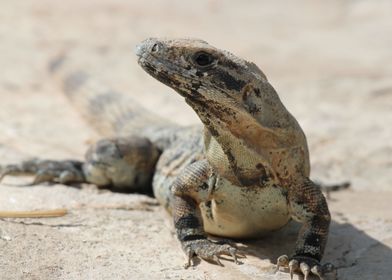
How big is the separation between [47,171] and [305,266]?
3.07m

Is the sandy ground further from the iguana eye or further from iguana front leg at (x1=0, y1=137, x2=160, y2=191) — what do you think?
the iguana eye

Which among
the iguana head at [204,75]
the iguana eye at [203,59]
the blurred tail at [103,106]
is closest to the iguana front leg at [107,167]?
the blurred tail at [103,106]

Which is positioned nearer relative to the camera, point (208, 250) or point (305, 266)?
point (305, 266)

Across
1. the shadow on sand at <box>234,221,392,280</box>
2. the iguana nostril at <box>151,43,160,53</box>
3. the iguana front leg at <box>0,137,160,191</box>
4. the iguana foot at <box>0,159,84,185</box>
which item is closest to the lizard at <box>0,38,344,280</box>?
the iguana nostril at <box>151,43,160,53</box>

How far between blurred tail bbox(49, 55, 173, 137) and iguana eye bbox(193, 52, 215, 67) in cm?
298

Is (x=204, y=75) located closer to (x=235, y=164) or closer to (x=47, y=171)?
(x=235, y=164)

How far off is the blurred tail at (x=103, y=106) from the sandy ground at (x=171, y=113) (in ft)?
0.60

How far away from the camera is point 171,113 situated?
10.7 meters

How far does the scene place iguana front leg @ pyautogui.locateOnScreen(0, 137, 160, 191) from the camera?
25.3 ft

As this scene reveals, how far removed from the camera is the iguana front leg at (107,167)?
772 cm

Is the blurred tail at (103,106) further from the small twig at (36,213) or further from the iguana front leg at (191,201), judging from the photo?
the iguana front leg at (191,201)

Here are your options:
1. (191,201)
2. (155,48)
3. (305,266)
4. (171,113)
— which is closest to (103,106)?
(171,113)

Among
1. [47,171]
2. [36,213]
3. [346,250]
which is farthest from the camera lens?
[47,171]

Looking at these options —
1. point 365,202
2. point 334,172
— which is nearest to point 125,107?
point 334,172
